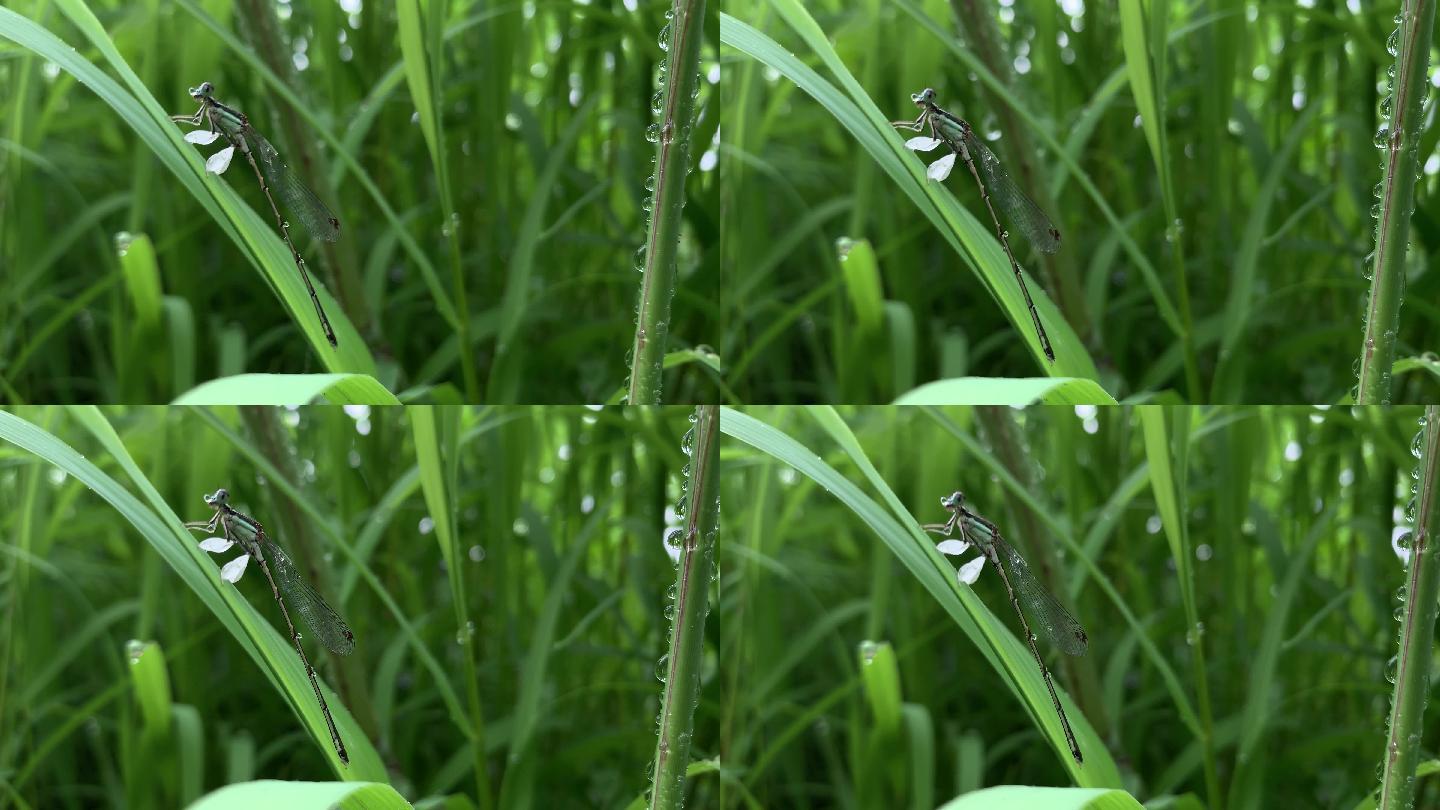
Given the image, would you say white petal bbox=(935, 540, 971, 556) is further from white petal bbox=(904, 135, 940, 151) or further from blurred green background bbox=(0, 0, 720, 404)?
white petal bbox=(904, 135, 940, 151)

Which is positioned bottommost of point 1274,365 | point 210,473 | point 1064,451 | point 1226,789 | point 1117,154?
point 1226,789

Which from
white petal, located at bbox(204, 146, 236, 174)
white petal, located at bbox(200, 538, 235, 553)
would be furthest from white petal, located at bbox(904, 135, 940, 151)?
white petal, located at bbox(200, 538, 235, 553)

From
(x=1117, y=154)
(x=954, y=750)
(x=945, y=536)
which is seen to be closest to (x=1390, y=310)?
(x=1117, y=154)

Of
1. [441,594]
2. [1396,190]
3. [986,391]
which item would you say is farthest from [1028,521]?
[441,594]

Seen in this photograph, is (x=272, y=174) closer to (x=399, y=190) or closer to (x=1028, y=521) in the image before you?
(x=399, y=190)

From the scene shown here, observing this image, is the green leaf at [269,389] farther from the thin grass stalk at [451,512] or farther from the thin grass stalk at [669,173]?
the thin grass stalk at [669,173]

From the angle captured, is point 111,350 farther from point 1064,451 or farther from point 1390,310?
point 1390,310
